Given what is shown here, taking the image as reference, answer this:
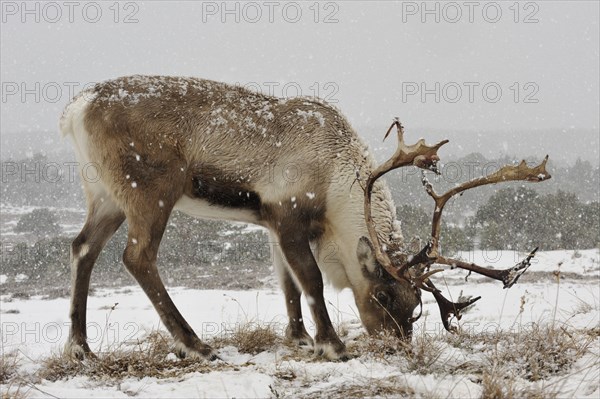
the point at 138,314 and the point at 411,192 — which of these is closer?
the point at 138,314

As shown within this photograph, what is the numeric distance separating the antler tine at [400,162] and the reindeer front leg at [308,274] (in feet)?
1.89

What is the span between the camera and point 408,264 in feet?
13.8

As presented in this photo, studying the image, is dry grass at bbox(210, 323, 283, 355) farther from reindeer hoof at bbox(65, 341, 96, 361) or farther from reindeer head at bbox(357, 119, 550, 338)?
A: reindeer hoof at bbox(65, 341, 96, 361)

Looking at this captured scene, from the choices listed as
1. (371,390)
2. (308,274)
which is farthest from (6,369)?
(371,390)

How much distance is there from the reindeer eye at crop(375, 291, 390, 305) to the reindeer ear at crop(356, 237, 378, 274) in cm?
19

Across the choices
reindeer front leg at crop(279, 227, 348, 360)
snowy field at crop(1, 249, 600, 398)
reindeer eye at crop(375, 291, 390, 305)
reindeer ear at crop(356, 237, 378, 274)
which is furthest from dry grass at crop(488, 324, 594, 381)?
reindeer front leg at crop(279, 227, 348, 360)

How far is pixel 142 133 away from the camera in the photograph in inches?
183

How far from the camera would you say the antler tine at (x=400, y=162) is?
13.7ft

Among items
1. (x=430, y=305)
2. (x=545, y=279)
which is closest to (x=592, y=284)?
(x=545, y=279)

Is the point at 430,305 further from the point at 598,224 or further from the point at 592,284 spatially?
the point at 598,224

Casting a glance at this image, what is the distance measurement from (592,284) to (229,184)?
9.26 m

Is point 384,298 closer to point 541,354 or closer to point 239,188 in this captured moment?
point 541,354

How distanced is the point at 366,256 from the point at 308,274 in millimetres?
512

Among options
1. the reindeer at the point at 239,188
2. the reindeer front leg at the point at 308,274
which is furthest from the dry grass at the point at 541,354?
the reindeer front leg at the point at 308,274
